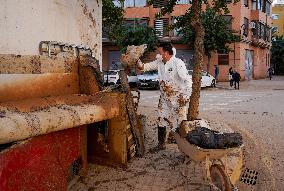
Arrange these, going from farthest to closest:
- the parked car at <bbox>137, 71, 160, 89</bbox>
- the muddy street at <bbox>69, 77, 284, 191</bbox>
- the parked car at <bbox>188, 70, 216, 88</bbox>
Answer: the parked car at <bbox>188, 70, 216, 88</bbox>, the parked car at <bbox>137, 71, 160, 89</bbox>, the muddy street at <bbox>69, 77, 284, 191</bbox>

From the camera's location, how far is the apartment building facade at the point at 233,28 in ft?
118

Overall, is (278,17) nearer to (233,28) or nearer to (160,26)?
(233,28)

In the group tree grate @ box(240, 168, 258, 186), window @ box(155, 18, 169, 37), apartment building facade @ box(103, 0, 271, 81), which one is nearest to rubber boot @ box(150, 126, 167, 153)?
tree grate @ box(240, 168, 258, 186)

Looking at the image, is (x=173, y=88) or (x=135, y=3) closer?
(x=173, y=88)

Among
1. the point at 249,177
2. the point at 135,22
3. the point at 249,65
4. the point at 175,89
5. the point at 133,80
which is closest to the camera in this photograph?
the point at 249,177

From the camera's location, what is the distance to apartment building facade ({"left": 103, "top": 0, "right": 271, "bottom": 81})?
118 feet

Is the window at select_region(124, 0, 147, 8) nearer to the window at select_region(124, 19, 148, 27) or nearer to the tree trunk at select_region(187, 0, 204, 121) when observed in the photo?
the window at select_region(124, 19, 148, 27)

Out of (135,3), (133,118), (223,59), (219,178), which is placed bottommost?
(219,178)

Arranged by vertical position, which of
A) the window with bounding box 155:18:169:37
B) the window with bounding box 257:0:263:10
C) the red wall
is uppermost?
the window with bounding box 257:0:263:10

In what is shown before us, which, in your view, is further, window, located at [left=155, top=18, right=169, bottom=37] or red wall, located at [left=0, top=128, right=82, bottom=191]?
window, located at [left=155, top=18, right=169, bottom=37]

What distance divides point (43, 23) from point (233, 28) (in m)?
33.2

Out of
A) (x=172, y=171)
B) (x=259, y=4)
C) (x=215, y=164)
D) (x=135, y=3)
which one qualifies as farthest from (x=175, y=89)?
(x=259, y=4)

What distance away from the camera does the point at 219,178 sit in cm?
469

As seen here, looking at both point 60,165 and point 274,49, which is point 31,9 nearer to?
point 60,165
